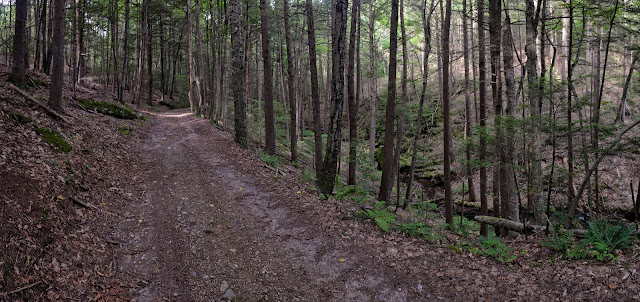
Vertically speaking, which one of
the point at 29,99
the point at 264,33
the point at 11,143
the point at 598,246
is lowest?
the point at 598,246

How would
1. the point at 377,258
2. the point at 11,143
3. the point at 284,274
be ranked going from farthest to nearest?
1. the point at 11,143
2. the point at 377,258
3. the point at 284,274

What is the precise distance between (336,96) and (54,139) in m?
7.01

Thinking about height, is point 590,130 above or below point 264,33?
below

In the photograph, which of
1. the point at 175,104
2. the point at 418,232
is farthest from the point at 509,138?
the point at 175,104

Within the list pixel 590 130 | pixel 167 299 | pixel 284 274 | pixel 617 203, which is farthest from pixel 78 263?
pixel 617 203

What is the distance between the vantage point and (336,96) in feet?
28.4

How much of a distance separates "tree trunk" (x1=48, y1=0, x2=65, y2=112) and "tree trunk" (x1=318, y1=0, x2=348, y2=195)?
8.49 metres

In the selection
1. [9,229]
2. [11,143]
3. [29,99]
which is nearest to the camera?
[9,229]

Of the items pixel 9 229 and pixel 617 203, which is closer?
pixel 9 229

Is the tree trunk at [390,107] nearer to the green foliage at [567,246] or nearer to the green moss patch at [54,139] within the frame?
the green foliage at [567,246]

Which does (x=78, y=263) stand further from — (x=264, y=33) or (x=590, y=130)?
(x=264, y=33)

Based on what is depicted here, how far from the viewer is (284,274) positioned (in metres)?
5.55

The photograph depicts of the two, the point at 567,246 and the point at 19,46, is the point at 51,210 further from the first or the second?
the point at 19,46

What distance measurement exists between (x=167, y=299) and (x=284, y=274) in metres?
1.78
